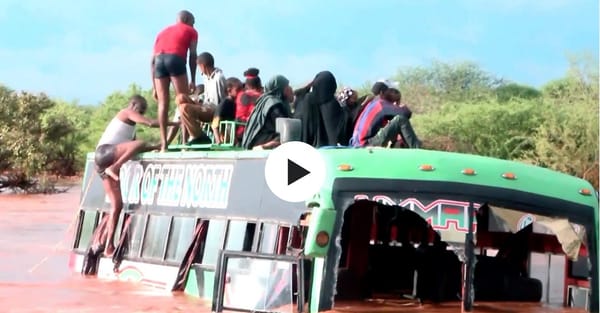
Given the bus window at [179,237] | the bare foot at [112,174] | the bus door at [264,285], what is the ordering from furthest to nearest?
1. the bare foot at [112,174]
2. the bus window at [179,237]
3. the bus door at [264,285]

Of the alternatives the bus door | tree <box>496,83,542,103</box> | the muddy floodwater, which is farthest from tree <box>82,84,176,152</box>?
the bus door

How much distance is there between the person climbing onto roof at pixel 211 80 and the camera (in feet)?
43.8

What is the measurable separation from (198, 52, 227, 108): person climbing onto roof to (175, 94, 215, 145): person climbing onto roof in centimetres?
36

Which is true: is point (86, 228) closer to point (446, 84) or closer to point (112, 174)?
point (112, 174)

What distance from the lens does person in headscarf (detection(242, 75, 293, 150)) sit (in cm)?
1127

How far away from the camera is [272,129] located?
37.1ft

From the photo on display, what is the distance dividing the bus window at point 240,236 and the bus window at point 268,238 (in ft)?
0.75

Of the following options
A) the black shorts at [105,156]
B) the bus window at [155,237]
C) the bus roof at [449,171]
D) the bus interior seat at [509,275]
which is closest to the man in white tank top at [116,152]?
the black shorts at [105,156]

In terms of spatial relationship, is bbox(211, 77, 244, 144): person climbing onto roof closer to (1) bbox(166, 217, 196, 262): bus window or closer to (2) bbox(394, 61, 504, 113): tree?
(1) bbox(166, 217, 196, 262): bus window

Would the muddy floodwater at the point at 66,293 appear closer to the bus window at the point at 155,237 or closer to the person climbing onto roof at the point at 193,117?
the bus window at the point at 155,237

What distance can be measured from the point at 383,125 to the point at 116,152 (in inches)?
143

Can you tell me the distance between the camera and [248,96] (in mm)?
12812

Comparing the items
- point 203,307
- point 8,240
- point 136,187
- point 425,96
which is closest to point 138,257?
point 136,187

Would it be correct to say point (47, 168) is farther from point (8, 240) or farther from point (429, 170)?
point (429, 170)
